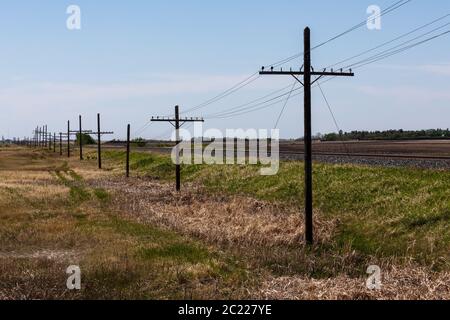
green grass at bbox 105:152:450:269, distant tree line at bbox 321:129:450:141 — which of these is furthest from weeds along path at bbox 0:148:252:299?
distant tree line at bbox 321:129:450:141

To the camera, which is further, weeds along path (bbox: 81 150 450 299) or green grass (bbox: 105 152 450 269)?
A: green grass (bbox: 105 152 450 269)

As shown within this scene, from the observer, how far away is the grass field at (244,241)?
1319 cm

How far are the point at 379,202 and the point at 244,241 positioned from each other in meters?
6.73

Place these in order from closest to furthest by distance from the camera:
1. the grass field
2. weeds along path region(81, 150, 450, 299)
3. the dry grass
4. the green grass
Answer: the dry grass → weeds along path region(81, 150, 450, 299) → the grass field → the green grass

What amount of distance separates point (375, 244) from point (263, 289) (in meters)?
7.28

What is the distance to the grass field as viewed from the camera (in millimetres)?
13188

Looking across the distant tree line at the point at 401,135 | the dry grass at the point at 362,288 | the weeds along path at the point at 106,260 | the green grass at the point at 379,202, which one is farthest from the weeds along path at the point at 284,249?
the distant tree line at the point at 401,135

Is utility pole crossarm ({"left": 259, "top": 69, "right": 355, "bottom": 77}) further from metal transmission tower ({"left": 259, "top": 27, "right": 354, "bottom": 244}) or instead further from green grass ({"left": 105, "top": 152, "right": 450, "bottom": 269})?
green grass ({"left": 105, "top": 152, "right": 450, "bottom": 269})

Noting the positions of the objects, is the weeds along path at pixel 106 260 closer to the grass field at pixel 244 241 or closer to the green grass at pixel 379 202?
the grass field at pixel 244 241

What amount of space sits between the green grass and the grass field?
0.06 meters

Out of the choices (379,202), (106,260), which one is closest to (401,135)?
(379,202)

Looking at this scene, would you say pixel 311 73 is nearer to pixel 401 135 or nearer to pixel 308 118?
pixel 308 118

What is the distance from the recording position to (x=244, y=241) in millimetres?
19359
